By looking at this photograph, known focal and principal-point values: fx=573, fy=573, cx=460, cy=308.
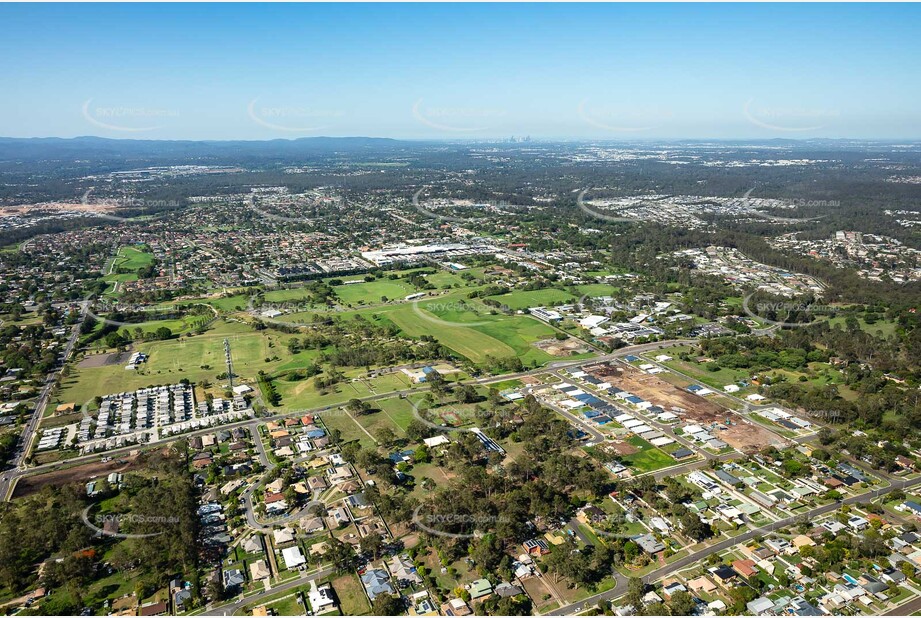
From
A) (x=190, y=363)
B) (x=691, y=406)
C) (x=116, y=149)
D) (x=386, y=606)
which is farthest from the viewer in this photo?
(x=116, y=149)

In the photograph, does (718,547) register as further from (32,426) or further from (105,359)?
(105,359)

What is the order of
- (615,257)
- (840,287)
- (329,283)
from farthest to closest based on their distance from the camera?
(615,257)
(329,283)
(840,287)

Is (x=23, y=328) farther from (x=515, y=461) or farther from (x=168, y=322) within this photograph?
(x=515, y=461)

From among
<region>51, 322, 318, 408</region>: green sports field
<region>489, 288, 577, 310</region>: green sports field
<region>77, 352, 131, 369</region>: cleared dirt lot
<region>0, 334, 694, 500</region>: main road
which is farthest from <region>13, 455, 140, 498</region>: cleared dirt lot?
<region>489, 288, 577, 310</region>: green sports field

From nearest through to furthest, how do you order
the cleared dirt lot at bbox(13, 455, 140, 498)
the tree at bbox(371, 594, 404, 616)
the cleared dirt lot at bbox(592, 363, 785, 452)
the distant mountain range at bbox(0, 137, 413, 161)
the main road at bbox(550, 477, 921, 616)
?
the tree at bbox(371, 594, 404, 616)
the main road at bbox(550, 477, 921, 616)
the cleared dirt lot at bbox(13, 455, 140, 498)
the cleared dirt lot at bbox(592, 363, 785, 452)
the distant mountain range at bbox(0, 137, 413, 161)

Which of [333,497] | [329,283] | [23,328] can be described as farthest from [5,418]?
[329,283]

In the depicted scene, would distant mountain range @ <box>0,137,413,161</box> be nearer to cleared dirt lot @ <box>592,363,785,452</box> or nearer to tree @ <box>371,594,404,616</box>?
cleared dirt lot @ <box>592,363,785,452</box>

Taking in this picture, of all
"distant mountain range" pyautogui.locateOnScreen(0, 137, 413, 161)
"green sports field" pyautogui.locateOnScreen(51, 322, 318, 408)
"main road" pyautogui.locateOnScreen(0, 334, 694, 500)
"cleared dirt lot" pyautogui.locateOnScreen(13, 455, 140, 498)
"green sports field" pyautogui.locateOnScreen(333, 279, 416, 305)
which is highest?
"distant mountain range" pyautogui.locateOnScreen(0, 137, 413, 161)

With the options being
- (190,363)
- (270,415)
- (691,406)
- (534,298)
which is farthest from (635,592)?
(534,298)

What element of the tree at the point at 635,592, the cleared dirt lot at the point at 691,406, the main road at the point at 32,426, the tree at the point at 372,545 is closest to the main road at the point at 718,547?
the tree at the point at 635,592
